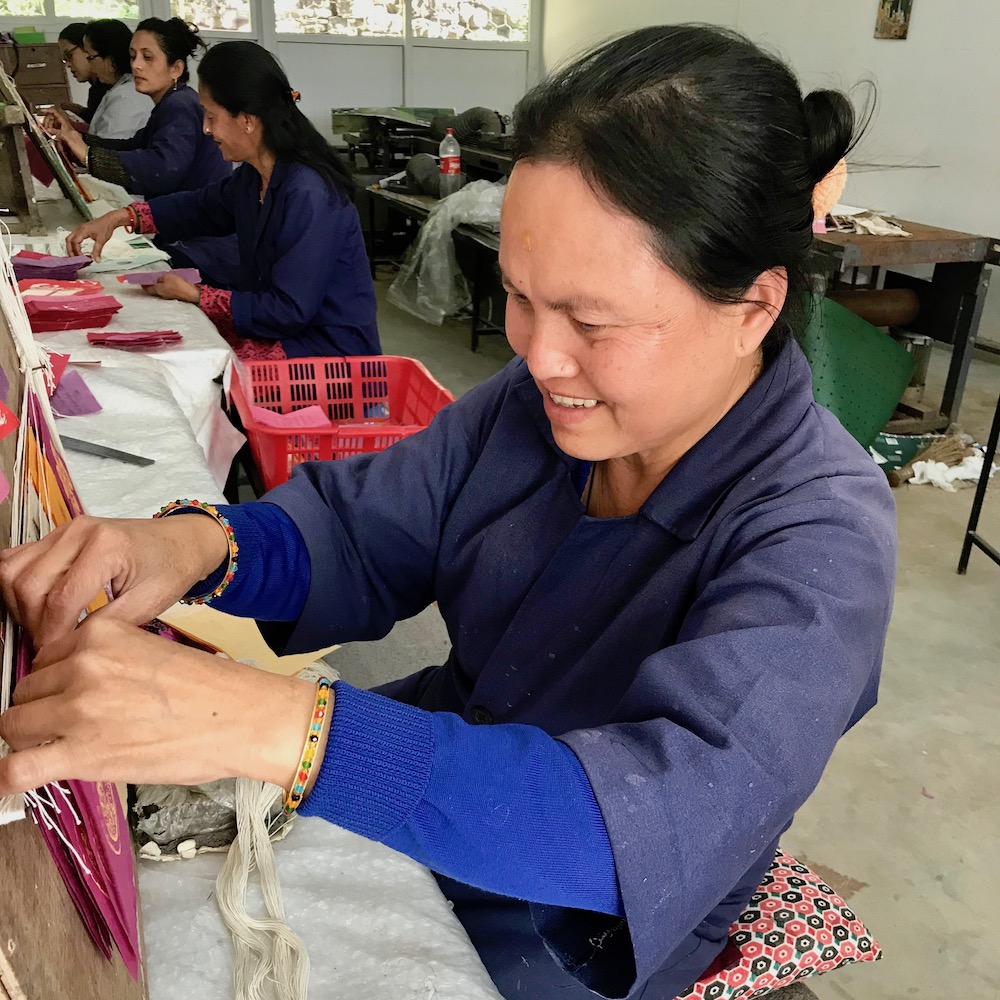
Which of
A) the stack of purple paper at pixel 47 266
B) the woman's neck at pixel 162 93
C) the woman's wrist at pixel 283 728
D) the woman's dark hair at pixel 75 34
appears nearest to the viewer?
the woman's wrist at pixel 283 728

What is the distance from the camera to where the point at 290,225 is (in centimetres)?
269

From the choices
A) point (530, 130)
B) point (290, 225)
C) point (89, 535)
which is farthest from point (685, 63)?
point (290, 225)

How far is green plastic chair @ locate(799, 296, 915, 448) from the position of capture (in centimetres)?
349

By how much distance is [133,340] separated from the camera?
210 cm

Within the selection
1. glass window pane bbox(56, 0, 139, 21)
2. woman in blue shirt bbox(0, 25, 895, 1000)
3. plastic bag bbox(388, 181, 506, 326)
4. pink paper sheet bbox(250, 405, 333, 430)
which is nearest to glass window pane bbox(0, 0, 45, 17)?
glass window pane bbox(56, 0, 139, 21)

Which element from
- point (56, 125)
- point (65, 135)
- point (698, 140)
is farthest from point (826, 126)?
point (56, 125)

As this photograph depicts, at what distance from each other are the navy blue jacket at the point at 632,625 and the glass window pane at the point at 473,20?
8882 millimetres

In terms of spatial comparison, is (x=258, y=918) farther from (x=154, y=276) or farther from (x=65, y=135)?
(x=65, y=135)

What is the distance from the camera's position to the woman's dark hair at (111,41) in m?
4.96

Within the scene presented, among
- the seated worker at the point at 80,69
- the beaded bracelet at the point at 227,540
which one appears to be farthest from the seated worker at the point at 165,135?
the beaded bracelet at the point at 227,540

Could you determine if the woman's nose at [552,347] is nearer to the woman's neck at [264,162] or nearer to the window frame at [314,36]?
the woman's neck at [264,162]

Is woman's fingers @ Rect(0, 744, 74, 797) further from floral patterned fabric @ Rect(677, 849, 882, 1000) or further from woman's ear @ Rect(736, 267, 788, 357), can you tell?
floral patterned fabric @ Rect(677, 849, 882, 1000)

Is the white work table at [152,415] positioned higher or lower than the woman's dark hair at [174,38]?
lower

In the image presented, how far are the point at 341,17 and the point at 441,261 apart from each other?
14.5 ft
